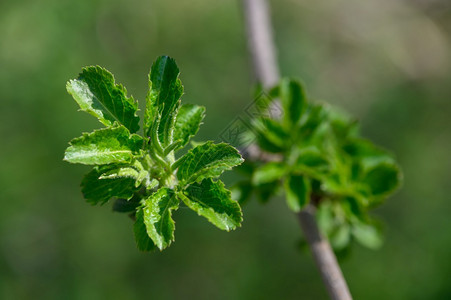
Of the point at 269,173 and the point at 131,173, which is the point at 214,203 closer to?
the point at 131,173

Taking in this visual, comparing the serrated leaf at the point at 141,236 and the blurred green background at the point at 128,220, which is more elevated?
the blurred green background at the point at 128,220

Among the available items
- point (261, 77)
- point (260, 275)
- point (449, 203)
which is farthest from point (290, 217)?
point (261, 77)

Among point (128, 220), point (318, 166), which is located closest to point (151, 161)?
point (318, 166)

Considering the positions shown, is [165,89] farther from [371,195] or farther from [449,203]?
[449,203]

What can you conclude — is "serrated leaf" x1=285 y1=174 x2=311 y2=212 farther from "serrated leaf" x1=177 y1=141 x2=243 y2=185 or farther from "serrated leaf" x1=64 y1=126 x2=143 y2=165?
"serrated leaf" x1=64 y1=126 x2=143 y2=165

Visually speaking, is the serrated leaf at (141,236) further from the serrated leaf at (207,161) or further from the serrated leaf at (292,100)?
the serrated leaf at (292,100)

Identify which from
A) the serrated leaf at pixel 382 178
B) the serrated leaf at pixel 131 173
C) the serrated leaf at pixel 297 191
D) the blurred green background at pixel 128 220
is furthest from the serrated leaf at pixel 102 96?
the blurred green background at pixel 128 220
